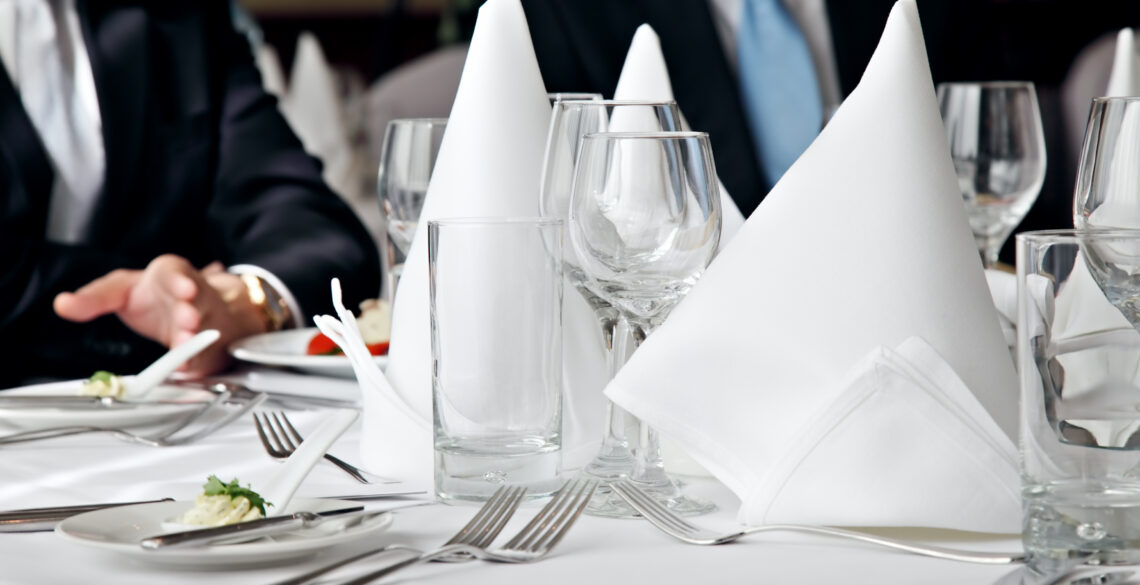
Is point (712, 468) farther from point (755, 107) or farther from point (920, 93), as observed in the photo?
point (755, 107)

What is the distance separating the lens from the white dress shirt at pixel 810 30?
2.25 m

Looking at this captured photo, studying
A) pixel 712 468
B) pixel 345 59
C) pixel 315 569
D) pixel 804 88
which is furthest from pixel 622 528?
pixel 345 59

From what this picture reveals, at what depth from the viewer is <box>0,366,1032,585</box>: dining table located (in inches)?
19.5

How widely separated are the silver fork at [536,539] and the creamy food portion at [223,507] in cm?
9

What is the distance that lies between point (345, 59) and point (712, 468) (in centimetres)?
683

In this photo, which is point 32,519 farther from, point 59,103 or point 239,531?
point 59,103

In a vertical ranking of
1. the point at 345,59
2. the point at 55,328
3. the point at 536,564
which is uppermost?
the point at 345,59

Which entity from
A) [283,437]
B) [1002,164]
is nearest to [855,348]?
[283,437]

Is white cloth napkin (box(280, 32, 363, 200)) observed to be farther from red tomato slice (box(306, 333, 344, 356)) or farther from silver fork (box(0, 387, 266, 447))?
silver fork (box(0, 387, 266, 447))

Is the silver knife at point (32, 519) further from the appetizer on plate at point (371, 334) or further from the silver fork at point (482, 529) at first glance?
the appetizer on plate at point (371, 334)

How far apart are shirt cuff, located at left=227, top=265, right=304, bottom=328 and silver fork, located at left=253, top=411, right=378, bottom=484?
501 mm

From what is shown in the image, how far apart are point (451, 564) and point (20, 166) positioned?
148 cm

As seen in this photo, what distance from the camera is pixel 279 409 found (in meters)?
0.90

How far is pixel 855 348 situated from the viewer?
0.57 meters
